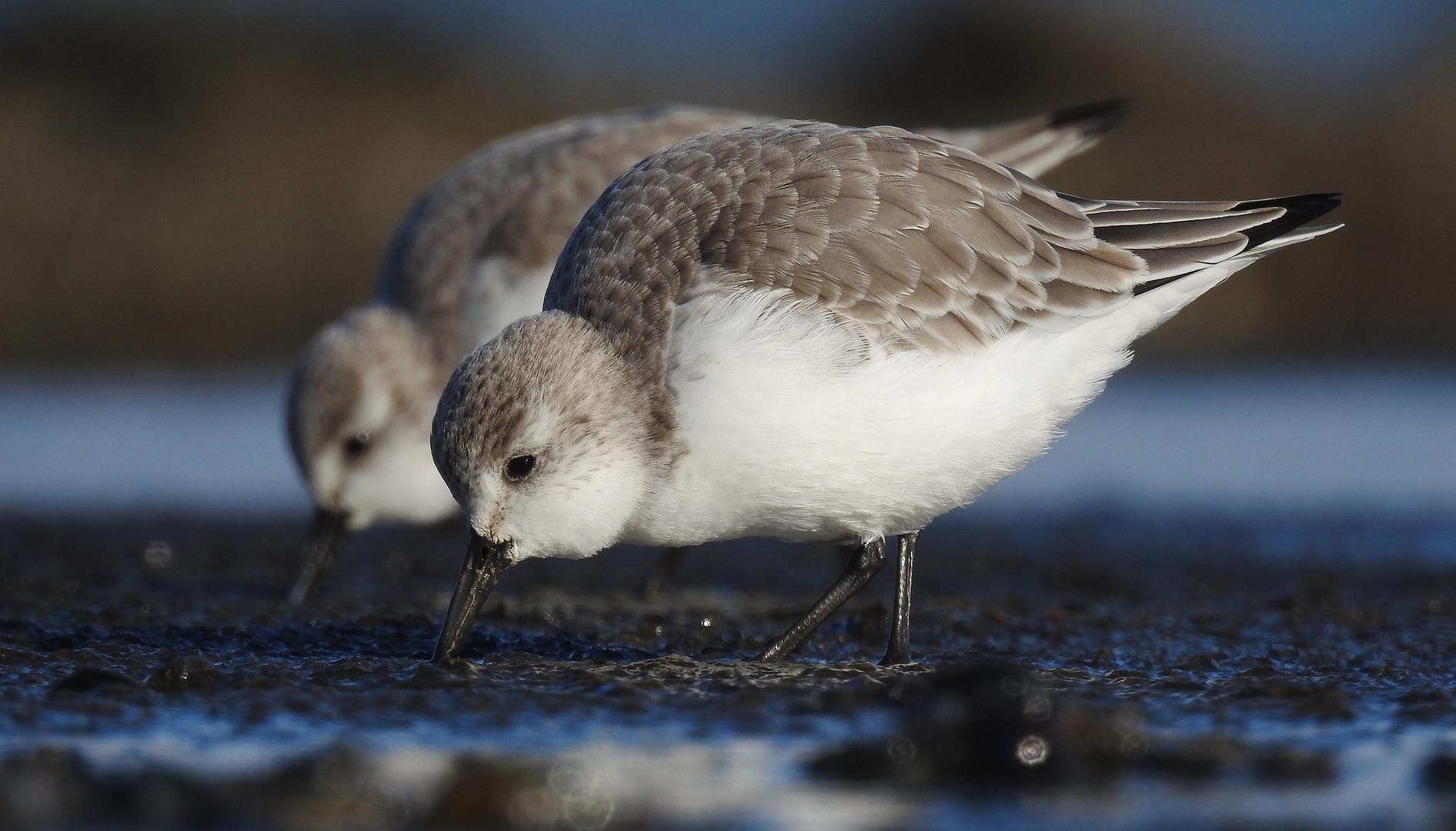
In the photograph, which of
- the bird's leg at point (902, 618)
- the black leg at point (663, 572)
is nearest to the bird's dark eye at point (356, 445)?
the black leg at point (663, 572)

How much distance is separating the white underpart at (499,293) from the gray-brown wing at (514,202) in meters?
0.05

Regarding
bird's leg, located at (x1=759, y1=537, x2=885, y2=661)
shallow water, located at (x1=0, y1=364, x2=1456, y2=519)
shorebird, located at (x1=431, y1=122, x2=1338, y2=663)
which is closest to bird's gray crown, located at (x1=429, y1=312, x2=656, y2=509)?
shorebird, located at (x1=431, y1=122, x2=1338, y2=663)

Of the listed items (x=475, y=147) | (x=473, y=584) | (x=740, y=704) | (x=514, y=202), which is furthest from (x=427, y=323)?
(x=475, y=147)

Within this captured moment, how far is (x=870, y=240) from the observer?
641cm

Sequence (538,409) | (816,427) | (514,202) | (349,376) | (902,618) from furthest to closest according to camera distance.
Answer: (349,376) < (514,202) < (902,618) < (538,409) < (816,427)

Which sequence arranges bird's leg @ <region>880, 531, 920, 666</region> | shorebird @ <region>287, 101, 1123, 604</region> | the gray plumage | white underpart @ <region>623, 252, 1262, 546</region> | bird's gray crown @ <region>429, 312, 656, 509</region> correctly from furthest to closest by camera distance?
shorebird @ <region>287, 101, 1123, 604</region> → bird's leg @ <region>880, 531, 920, 666</region> → the gray plumage → bird's gray crown @ <region>429, 312, 656, 509</region> → white underpart @ <region>623, 252, 1262, 546</region>

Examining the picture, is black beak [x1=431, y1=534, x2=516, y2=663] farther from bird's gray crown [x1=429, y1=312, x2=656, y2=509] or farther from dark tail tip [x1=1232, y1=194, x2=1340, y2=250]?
dark tail tip [x1=1232, y1=194, x2=1340, y2=250]

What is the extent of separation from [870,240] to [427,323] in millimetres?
3810

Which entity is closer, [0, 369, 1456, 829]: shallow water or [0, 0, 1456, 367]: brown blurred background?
[0, 369, 1456, 829]: shallow water

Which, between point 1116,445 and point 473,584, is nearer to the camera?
point 473,584

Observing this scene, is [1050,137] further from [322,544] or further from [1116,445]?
[1116,445]

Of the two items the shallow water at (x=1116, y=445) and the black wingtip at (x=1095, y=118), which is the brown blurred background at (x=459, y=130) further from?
the black wingtip at (x=1095, y=118)

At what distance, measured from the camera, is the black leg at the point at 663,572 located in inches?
353

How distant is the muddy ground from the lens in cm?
439
